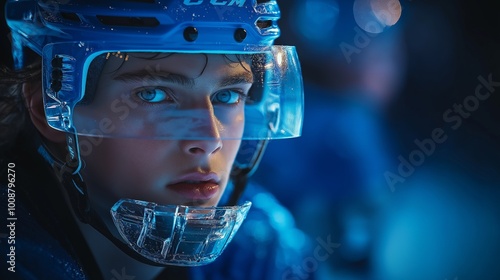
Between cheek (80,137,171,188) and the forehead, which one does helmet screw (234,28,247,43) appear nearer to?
the forehead

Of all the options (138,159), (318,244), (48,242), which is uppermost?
(138,159)

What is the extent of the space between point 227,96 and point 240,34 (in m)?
0.21

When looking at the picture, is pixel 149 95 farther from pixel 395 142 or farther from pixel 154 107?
pixel 395 142

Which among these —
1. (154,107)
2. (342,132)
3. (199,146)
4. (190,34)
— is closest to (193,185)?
(199,146)

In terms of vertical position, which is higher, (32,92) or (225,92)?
(225,92)

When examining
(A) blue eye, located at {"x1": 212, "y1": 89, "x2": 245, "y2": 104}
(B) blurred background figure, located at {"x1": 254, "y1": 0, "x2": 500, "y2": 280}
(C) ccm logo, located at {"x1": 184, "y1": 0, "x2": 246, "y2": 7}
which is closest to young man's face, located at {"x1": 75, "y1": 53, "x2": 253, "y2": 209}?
(A) blue eye, located at {"x1": 212, "y1": 89, "x2": 245, "y2": 104}

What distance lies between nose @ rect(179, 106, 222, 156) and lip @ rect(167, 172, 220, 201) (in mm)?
57

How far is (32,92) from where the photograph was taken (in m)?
1.68

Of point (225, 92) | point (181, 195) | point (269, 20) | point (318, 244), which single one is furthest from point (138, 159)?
point (318, 244)

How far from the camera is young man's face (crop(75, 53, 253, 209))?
4.96 feet

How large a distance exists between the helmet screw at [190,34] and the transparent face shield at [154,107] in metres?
0.06

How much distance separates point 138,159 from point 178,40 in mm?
325

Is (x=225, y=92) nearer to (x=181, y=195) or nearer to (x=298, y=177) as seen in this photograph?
(x=181, y=195)

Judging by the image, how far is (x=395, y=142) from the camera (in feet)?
8.36
